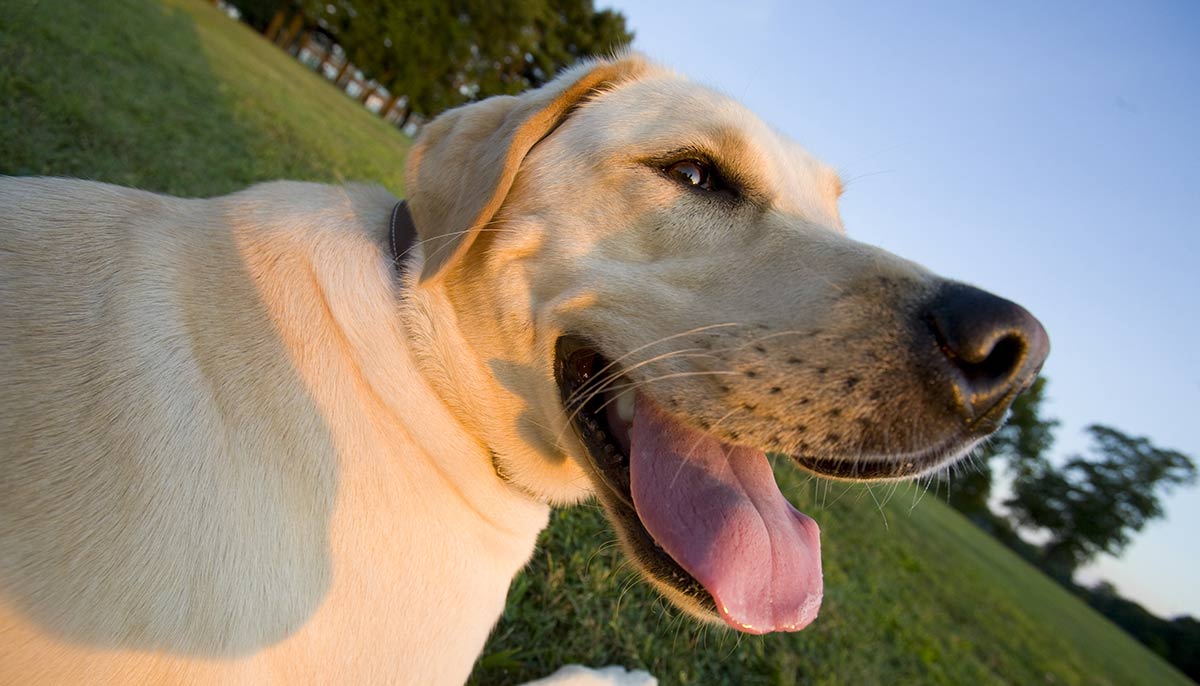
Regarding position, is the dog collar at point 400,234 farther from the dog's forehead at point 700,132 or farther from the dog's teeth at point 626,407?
the dog's teeth at point 626,407

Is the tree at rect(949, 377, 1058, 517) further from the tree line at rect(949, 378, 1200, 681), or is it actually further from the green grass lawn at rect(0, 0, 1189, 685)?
the green grass lawn at rect(0, 0, 1189, 685)

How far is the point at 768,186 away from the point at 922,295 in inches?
31.4

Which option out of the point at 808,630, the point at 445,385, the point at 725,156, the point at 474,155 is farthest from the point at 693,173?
the point at 808,630

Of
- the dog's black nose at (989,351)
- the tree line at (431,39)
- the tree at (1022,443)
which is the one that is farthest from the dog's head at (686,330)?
the tree at (1022,443)

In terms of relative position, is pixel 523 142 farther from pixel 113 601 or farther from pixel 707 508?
pixel 113 601

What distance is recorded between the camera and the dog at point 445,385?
1.60 meters

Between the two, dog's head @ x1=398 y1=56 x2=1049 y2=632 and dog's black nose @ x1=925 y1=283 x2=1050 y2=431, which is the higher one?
dog's black nose @ x1=925 y1=283 x2=1050 y2=431

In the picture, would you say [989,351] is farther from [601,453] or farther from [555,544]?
[555,544]

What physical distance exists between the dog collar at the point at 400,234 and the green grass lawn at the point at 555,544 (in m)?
1.44

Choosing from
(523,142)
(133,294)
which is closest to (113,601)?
(133,294)

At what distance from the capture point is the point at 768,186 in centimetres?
238

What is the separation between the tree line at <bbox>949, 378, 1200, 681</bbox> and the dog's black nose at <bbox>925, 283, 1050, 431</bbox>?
2274 inches

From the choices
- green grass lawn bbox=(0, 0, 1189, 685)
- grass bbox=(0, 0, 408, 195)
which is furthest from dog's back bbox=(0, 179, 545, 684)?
grass bbox=(0, 0, 408, 195)

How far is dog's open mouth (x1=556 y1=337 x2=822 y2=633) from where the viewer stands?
187 centimetres
